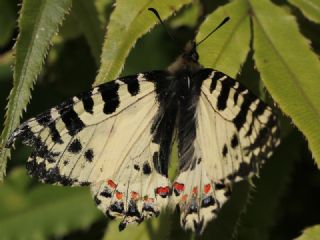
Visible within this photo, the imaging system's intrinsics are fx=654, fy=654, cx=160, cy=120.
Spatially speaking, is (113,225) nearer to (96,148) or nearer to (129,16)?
(96,148)

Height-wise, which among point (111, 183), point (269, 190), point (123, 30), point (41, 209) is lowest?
point (269, 190)

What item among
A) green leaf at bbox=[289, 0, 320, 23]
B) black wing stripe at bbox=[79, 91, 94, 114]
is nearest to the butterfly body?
black wing stripe at bbox=[79, 91, 94, 114]

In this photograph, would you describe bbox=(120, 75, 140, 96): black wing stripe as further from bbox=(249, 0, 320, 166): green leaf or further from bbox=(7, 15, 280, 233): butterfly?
bbox=(249, 0, 320, 166): green leaf

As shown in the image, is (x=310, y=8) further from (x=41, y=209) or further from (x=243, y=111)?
(x=41, y=209)

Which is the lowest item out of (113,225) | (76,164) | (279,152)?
(279,152)

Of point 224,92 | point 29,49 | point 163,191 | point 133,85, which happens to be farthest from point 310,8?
point 29,49

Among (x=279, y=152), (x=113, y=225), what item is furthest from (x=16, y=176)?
(x=279, y=152)
